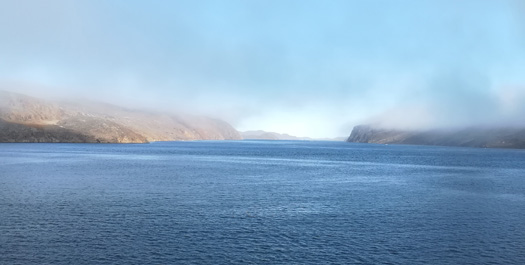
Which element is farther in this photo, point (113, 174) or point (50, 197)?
point (113, 174)

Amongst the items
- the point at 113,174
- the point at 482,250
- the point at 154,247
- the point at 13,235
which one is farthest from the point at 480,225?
the point at 113,174

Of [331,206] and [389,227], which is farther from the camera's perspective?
[331,206]

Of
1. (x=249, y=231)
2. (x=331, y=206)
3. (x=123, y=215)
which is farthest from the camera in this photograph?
(x=331, y=206)

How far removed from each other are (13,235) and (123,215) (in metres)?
15.3

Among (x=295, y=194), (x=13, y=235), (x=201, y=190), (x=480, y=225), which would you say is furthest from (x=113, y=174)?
(x=480, y=225)

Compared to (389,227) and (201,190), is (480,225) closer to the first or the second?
(389,227)

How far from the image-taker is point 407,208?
7094 centimetres

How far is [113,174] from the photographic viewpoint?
116938 millimetres

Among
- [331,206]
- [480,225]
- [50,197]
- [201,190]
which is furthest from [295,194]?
[50,197]

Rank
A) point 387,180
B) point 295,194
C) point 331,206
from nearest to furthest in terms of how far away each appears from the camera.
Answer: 1. point 331,206
2. point 295,194
3. point 387,180

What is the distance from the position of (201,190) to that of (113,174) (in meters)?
42.3

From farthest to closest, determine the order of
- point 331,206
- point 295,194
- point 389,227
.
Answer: point 295,194, point 331,206, point 389,227

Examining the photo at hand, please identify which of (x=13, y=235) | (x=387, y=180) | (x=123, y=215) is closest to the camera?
(x=13, y=235)

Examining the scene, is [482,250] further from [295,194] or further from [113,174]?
[113,174]
